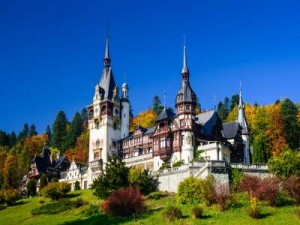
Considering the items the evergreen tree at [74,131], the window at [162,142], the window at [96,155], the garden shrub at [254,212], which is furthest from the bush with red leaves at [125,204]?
the evergreen tree at [74,131]

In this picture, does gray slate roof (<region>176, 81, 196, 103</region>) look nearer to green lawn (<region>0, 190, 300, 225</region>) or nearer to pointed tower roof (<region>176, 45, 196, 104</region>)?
pointed tower roof (<region>176, 45, 196, 104</region>)

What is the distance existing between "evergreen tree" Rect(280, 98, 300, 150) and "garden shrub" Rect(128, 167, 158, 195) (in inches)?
1246

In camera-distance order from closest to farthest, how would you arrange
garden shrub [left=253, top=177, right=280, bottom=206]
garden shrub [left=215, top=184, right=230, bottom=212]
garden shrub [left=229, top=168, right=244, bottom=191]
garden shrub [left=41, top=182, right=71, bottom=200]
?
garden shrub [left=215, top=184, right=230, bottom=212] < garden shrub [left=253, top=177, right=280, bottom=206] < garden shrub [left=229, top=168, right=244, bottom=191] < garden shrub [left=41, top=182, right=71, bottom=200]

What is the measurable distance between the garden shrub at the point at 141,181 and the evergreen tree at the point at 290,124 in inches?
1246

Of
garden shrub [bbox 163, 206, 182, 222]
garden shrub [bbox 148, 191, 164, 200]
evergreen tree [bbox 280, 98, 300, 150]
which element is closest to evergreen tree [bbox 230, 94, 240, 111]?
evergreen tree [bbox 280, 98, 300, 150]

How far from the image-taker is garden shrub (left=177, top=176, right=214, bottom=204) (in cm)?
5649

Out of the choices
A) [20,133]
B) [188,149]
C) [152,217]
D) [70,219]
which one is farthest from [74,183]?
[20,133]

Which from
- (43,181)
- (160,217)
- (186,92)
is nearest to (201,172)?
(160,217)

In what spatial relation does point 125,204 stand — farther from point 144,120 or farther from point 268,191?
point 144,120

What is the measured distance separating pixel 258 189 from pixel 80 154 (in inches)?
2621

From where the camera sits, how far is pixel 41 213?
2589 inches

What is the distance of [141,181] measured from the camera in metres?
64.1

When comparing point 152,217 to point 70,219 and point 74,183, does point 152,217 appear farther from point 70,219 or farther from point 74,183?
point 74,183

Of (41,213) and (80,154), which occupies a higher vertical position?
(80,154)
